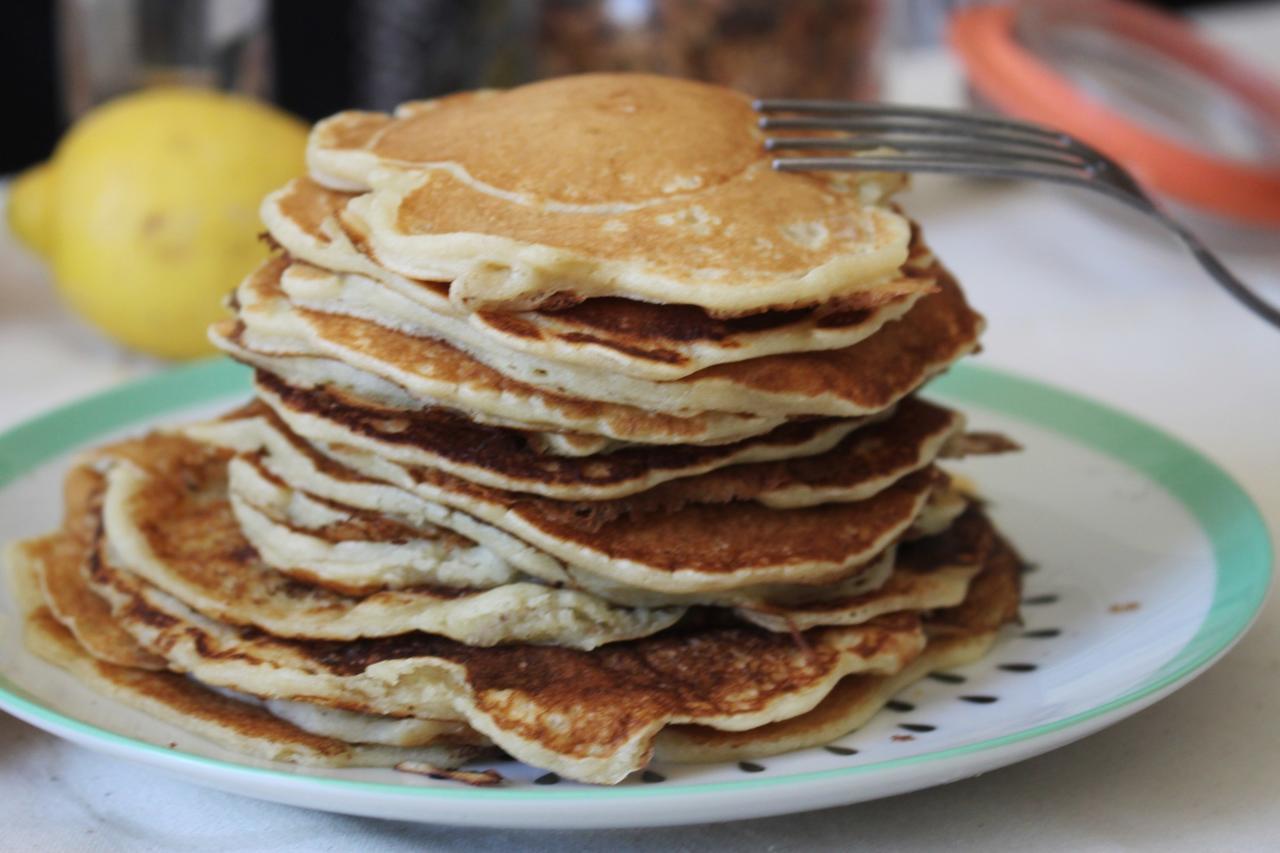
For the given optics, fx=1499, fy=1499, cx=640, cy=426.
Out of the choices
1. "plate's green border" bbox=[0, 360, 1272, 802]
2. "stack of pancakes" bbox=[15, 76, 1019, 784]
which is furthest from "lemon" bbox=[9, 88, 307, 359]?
"stack of pancakes" bbox=[15, 76, 1019, 784]

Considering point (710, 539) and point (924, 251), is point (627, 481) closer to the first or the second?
point (710, 539)

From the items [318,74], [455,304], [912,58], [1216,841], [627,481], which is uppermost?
[455,304]

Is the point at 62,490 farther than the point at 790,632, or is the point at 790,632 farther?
the point at 62,490

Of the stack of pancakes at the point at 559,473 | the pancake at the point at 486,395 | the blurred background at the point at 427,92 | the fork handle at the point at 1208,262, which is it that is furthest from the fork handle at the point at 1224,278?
the blurred background at the point at 427,92

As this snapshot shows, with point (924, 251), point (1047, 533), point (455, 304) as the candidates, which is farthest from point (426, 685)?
point (1047, 533)

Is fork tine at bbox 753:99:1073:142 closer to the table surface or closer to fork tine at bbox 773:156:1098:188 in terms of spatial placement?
fork tine at bbox 773:156:1098:188

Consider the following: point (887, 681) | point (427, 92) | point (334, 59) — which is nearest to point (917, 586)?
point (887, 681)
